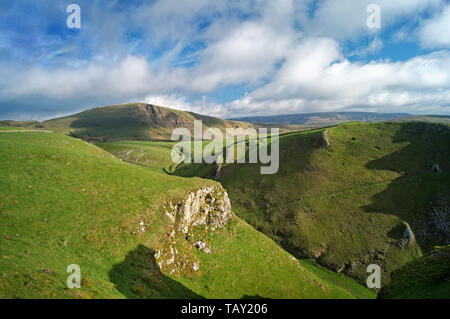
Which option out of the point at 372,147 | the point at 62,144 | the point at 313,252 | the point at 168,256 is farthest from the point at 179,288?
the point at 372,147

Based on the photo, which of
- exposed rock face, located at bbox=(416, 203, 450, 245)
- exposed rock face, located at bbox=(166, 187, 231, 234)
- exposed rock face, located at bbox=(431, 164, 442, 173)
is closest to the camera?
exposed rock face, located at bbox=(166, 187, 231, 234)

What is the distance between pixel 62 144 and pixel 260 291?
197ft

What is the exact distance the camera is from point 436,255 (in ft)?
88.6

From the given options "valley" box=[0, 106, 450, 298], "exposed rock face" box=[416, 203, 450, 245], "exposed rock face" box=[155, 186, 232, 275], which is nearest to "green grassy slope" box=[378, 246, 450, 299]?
"valley" box=[0, 106, 450, 298]

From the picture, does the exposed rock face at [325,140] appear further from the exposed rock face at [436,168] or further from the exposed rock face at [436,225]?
the exposed rock face at [436,225]

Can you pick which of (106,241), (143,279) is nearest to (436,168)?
(143,279)

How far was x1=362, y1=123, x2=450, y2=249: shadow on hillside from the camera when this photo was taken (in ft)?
221

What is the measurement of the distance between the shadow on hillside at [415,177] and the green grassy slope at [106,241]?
37331 millimetres

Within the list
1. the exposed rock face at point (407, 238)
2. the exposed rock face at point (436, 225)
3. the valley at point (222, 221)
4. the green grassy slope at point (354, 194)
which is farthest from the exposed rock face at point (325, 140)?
the exposed rock face at point (407, 238)

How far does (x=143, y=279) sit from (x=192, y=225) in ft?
47.4

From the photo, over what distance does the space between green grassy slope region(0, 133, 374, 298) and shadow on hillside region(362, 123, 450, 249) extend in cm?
3733

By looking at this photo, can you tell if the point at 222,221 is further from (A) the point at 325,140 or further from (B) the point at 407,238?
(A) the point at 325,140

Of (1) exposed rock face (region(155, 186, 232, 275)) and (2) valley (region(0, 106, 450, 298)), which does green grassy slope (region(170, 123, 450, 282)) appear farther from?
(1) exposed rock face (region(155, 186, 232, 275))

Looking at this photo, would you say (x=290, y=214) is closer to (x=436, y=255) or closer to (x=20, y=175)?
(x=436, y=255)
